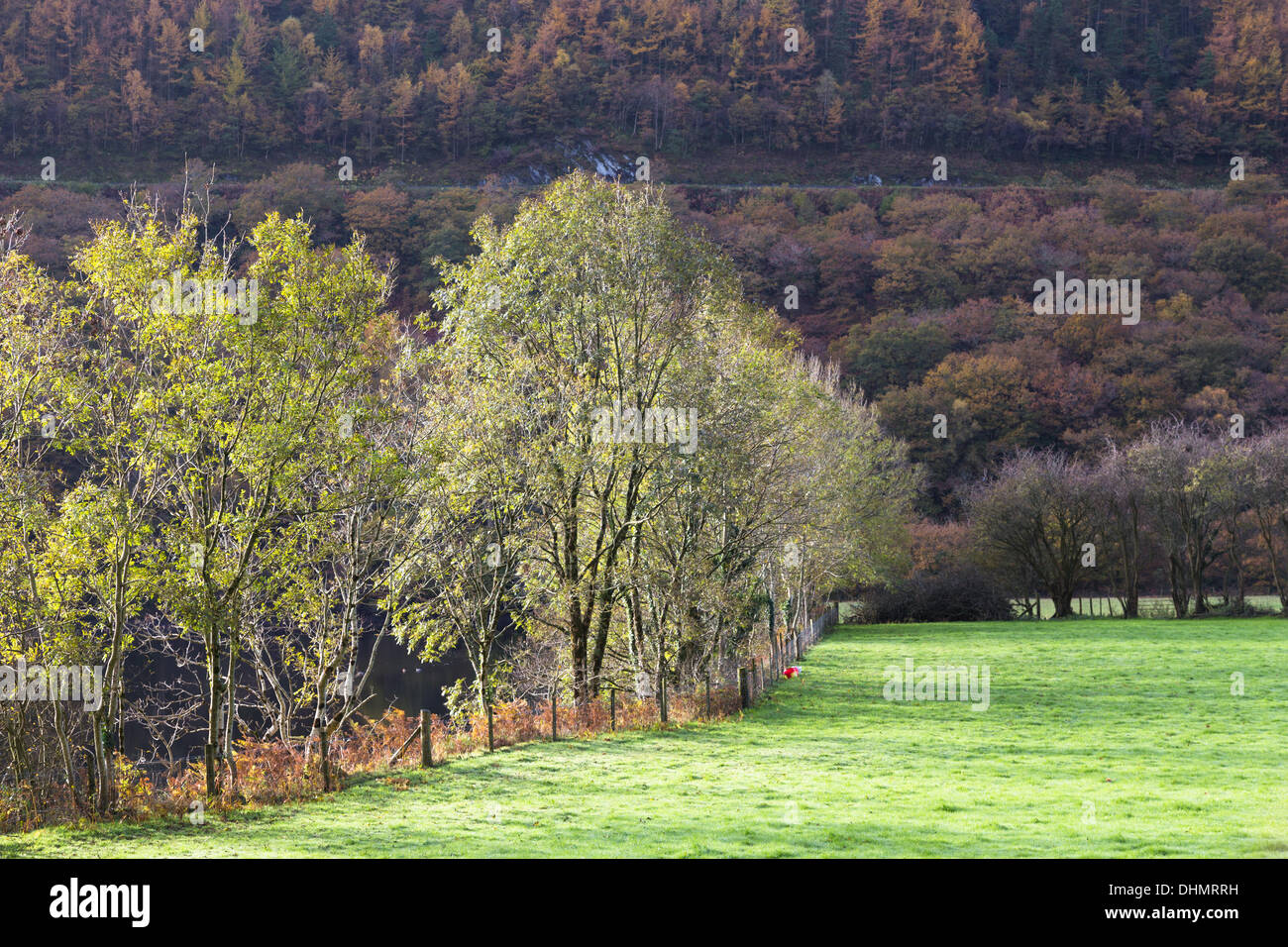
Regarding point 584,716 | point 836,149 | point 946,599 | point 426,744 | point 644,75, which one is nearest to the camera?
point 426,744

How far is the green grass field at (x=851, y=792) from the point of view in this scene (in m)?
13.0

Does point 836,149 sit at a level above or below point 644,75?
below

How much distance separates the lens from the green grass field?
512 inches

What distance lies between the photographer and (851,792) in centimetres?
1644

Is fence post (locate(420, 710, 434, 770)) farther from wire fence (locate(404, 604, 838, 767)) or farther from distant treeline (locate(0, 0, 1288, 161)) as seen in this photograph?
distant treeline (locate(0, 0, 1288, 161))

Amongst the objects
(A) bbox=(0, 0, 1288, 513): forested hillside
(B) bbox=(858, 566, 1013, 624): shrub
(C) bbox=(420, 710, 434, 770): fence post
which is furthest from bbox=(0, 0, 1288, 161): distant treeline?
(C) bbox=(420, 710, 434, 770): fence post

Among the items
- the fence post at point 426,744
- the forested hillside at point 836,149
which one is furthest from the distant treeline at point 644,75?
the fence post at point 426,744

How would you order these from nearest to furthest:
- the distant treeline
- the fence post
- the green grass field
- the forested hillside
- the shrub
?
the green grass field < the fence post < the shrub < the forested hillside < the distant treeline

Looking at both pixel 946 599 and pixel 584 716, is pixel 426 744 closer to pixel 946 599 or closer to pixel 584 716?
pixel 584 716

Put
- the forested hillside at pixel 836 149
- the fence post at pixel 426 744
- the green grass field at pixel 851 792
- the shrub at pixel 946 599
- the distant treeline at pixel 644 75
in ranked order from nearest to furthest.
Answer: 1. the green grass field at pixel 851 792
2. the fence post at pixel 426 744
3. the shrub at pixel 946 599
4. the forested hillside at pixel 836 149
5. the distant treeline at pixel 644 75

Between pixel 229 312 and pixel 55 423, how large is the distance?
10.7 ft

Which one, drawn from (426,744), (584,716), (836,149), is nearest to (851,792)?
(426,744)

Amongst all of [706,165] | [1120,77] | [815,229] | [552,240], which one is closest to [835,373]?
[552,240]

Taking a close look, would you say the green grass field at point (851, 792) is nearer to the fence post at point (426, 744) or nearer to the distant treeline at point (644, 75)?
the fence post at point (426, 744)
